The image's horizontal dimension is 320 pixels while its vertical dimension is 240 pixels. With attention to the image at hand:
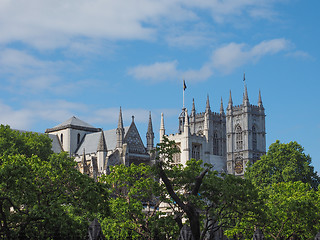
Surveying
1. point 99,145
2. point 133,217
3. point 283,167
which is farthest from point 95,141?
point 133,217

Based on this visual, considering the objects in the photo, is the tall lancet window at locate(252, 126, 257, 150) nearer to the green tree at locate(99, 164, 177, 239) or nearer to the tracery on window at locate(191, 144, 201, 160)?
the tracery on window at locate(191, 144, 201, 160)

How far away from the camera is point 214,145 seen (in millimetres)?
140250

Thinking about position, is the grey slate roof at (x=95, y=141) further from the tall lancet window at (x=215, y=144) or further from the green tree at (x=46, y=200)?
the green tree at (x=46, y=200)

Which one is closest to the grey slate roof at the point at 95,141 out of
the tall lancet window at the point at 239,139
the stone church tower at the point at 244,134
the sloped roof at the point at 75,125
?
the sloped roof at the point at 75,125

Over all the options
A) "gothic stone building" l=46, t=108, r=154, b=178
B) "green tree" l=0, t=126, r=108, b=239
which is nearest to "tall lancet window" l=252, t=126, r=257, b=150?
"gothic stone building" l=46, t=108, r=154, b=178

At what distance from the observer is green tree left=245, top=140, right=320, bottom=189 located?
238 ft

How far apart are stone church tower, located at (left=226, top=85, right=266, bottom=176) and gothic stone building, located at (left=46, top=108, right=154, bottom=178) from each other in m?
29.6

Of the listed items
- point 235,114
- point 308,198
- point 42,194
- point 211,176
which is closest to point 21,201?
point 42,194

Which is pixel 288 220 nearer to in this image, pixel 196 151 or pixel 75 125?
pixel 75 125

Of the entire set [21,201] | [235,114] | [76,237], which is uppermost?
[235,114]

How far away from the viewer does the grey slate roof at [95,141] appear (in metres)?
114

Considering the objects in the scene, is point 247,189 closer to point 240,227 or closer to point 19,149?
point 240,227

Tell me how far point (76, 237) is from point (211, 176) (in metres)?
9.79

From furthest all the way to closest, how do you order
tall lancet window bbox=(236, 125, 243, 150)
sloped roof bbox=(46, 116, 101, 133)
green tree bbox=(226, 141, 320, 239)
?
tall lancet window bbox=(236, 125, 243, 150) < sloped roof bbox=(46, 116, 101, 133) < green tree bbox=(226, 141, 320, 239)
